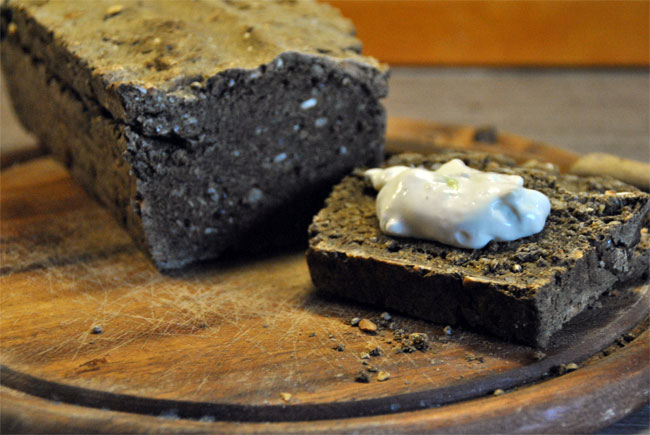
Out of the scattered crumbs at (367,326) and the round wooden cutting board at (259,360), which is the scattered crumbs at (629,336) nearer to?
the round wooden cutting board at (259,360)

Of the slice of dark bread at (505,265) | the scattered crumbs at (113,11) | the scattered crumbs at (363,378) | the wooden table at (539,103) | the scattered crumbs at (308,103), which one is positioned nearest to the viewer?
the scattered crumbs at (363,378)

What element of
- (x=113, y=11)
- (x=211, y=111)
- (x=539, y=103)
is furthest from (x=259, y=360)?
(x=539, y=103)

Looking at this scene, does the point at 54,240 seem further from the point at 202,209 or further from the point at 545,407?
the point at 545,407

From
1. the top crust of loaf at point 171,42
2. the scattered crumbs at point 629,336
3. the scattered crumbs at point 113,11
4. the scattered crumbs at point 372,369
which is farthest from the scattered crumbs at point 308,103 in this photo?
the scattered crumbs at point 629,336

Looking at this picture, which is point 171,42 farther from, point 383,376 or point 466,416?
point 466,416

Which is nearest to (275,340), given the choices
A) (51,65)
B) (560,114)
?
(51,65)

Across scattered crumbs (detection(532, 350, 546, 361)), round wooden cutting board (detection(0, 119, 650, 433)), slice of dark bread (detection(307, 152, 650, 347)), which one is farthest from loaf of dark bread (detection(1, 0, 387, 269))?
scattered crumbs (detection(532, 350, 546, 361))

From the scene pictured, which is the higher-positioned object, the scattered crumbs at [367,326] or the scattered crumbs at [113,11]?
the scattered crumbs at [113,11]
